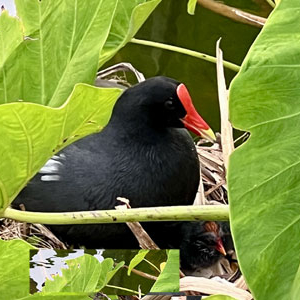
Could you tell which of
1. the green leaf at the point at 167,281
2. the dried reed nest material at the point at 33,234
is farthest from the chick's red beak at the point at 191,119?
the green leaf at the point at 167,281

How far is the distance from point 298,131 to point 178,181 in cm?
64

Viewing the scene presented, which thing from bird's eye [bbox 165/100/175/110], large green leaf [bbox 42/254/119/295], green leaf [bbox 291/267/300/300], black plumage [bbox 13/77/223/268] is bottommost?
black plumage [bbox 13/77/223/268]

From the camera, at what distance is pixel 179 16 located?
45.2 inches

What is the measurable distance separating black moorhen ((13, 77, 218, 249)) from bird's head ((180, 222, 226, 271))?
40 mm

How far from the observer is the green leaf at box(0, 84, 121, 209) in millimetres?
469

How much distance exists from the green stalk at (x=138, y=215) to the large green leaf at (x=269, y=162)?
0.11 feet

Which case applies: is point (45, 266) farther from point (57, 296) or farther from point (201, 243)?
point (201, 243)

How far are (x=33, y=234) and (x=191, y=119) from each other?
11.6 inches

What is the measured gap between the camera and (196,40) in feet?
3.80

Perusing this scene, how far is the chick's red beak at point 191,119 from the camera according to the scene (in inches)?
43.1

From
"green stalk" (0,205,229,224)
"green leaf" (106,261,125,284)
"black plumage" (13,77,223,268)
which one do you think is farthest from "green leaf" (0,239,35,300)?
"black plumage" (13,77,223,268)

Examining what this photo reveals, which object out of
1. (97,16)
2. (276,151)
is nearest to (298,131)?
(276,151)

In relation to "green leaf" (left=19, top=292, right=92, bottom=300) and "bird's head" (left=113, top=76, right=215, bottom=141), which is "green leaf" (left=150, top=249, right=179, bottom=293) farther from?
"bird's head" (left=113, top=76, right=215, bottom=141)

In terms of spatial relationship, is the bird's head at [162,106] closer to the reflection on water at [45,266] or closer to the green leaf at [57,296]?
the reflection on water at [45,266]
